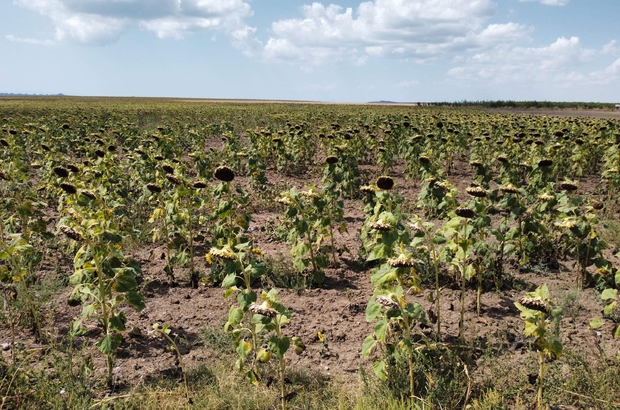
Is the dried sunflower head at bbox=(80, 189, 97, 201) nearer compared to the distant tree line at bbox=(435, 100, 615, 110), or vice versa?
the dried sunflower head at bbox=(80, 189, 97, 201)

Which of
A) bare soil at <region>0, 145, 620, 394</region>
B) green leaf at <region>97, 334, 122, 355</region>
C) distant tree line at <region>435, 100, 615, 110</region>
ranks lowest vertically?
bare soil at <region>0, 145, 620, 394</region>

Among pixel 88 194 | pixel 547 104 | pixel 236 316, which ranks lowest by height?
pixel 236 316

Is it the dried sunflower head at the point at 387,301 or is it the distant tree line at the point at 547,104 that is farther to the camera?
the distant tree line at the point at 547,104

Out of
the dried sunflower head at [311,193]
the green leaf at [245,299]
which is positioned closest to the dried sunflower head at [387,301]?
the green leaf at [245,299]

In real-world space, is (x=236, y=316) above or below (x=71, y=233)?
below

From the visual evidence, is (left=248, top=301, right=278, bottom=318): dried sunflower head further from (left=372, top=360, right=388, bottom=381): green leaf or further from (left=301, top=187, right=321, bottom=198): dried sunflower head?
(left=301, top=187, right=321, bottom=198): dried sunflower head

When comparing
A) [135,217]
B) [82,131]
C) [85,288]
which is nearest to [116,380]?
[85,288]

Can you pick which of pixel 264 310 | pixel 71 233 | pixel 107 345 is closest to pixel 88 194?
pixel 71 233

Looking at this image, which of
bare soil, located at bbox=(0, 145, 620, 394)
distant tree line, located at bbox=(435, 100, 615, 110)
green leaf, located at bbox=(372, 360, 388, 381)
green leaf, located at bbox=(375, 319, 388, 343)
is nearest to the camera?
green leaf, located at bbox=(375, 319, 388, 343)

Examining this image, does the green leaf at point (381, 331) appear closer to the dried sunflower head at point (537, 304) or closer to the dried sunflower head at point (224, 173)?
the dried sunflower head at point (537, 304)

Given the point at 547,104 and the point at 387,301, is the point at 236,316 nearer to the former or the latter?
the point at 387,301

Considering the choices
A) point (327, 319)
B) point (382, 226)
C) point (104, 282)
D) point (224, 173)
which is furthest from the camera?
point (327, 319)

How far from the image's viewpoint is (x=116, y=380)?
3434 mm

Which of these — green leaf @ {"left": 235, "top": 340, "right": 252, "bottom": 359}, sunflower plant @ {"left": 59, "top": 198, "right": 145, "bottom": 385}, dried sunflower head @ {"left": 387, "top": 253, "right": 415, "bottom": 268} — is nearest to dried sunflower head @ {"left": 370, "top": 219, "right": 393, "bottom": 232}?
dried sunflower head @ {"left": 387, "top": 253, "right": 415, "bottom": 268}
